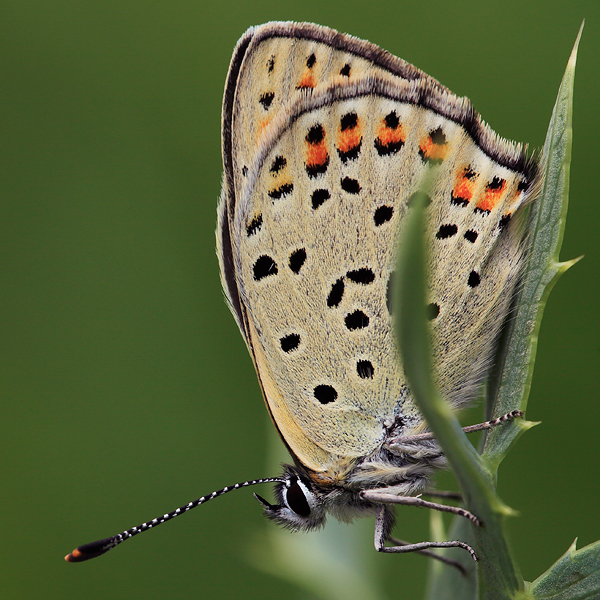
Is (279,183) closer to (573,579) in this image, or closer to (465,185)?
(465,185)

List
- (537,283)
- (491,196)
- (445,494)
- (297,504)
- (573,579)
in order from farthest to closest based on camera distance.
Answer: (445,494) → (297,504) → (491,196) → (537,283) → (573,579)

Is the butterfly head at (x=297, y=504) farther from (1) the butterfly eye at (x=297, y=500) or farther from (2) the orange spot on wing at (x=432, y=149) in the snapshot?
(2) the orange spot on wing at (x=432, y=149)

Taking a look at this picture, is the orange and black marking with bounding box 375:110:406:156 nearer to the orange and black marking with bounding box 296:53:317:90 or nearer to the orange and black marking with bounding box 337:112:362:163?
the orange and black marking with bounding box 337:112:362:163

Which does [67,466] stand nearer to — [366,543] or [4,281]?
[4,281]

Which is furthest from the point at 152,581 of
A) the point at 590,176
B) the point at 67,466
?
the point at 590,176

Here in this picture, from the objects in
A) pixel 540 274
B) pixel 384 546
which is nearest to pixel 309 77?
pixel 540 274

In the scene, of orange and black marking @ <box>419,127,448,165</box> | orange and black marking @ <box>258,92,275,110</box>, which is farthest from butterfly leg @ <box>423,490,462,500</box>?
orange and black marking @ <box>258,92,275,110</box>

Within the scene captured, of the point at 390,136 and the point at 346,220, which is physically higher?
the point at 390,136

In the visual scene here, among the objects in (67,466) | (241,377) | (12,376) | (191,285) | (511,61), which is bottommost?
(67,466)

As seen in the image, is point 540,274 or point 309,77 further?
point 309,77
